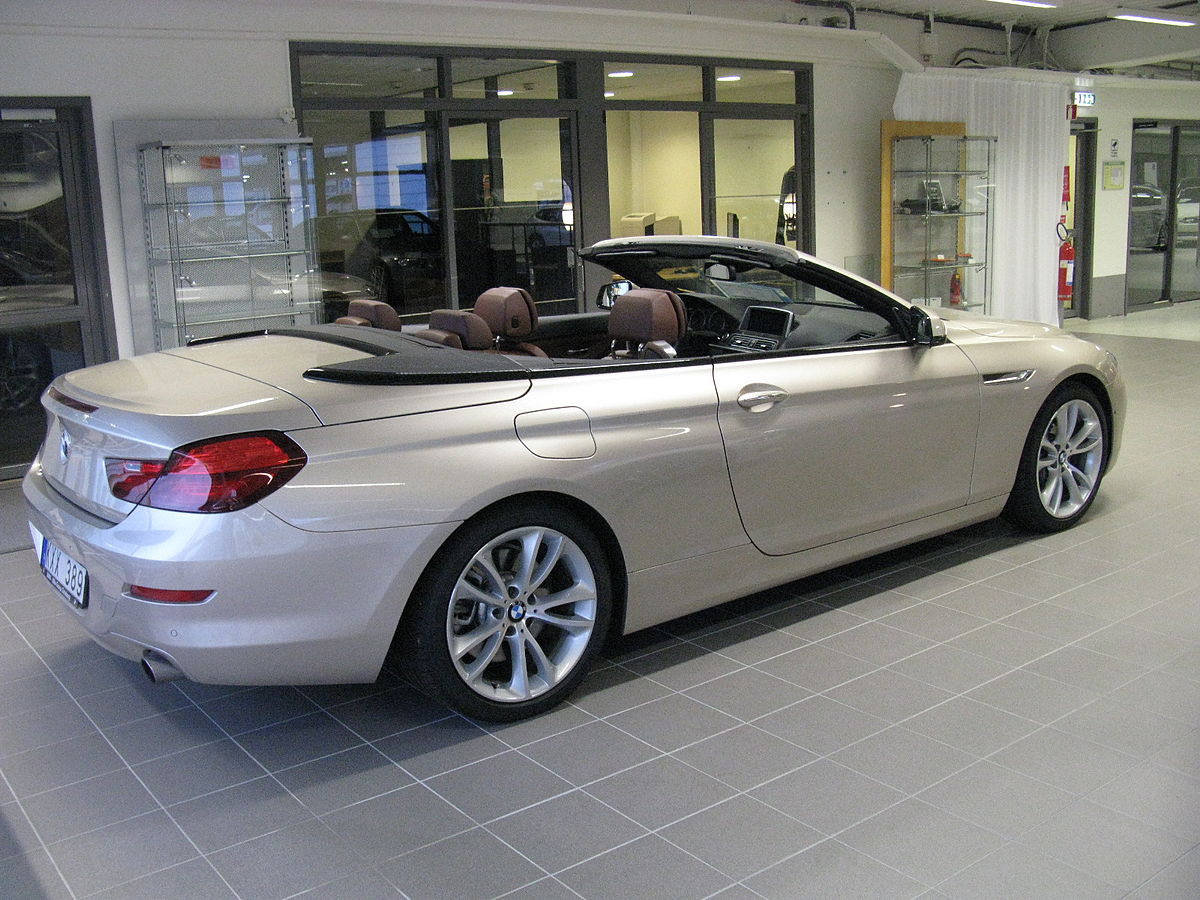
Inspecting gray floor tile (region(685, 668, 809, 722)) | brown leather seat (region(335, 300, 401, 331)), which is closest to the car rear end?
gray floor tile (region(685, 668, 809, 722))

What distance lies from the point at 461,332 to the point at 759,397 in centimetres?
96

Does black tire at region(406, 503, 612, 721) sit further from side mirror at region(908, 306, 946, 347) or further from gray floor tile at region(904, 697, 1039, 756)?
side mirror at region(908, 306, 946, 347)

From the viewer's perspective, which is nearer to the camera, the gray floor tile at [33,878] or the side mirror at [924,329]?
the gray floor tile at [33,878]

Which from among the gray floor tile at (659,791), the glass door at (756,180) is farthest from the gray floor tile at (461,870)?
the glass door at (756,180)

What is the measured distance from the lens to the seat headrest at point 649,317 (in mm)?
3719

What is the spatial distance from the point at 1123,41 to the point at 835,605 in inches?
410

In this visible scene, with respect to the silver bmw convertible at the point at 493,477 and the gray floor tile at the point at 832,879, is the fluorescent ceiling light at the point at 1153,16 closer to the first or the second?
the silver bmw convertible at the point at 493,477

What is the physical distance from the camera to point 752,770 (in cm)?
276

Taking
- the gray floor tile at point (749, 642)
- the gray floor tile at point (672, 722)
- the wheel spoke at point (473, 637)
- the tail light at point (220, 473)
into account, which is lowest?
Answer: the gray floor tile at point (672, 722)

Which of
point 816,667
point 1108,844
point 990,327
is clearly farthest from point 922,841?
point 990,327

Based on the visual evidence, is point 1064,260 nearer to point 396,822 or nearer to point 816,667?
point 816,667

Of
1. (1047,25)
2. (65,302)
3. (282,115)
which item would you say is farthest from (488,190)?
(1047,25)

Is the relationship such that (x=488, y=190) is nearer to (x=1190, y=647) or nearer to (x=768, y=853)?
(x=1190, y=647)

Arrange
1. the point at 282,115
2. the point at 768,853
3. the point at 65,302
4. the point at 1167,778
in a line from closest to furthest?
the point at 768,853 → the point at 1167,778 → the point at 65,302 → the point at 282,115
